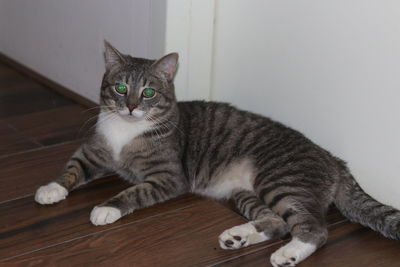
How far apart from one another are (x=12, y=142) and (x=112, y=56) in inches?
33.8

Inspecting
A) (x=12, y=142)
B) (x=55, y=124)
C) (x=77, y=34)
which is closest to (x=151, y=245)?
(x=12, y=142)

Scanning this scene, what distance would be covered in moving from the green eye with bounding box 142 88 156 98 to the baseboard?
1.06m

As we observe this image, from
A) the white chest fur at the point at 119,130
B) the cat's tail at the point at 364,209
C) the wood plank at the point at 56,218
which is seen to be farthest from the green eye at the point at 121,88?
the cat's tail at the point at 364,209

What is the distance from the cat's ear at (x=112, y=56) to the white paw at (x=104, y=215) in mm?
652

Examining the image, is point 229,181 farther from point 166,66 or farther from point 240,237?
point 166,66

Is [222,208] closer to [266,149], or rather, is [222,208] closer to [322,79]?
[266,149]

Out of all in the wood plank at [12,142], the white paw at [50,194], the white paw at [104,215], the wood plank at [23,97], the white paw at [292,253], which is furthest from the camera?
the wood plank at [23,97]

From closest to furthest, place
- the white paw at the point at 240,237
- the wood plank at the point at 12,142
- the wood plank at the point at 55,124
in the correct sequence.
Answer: the white paw at the point at 240,237 → the wood plank at the point at 12,142 → the wood plank at the point at 55,124

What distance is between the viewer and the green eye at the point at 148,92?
8.54 ft

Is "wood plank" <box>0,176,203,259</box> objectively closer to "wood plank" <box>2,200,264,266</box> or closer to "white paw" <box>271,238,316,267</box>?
"wood plank" <box>2,200,264,266</box>

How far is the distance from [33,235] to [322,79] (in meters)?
1.37

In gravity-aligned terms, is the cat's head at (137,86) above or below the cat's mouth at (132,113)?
above

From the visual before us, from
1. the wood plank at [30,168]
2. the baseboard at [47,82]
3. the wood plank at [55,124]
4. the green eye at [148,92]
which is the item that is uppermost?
the green eye at [148,92]

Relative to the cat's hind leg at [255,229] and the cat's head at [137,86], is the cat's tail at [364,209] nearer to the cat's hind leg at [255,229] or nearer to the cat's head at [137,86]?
the cat's hind leg at [255,229]
